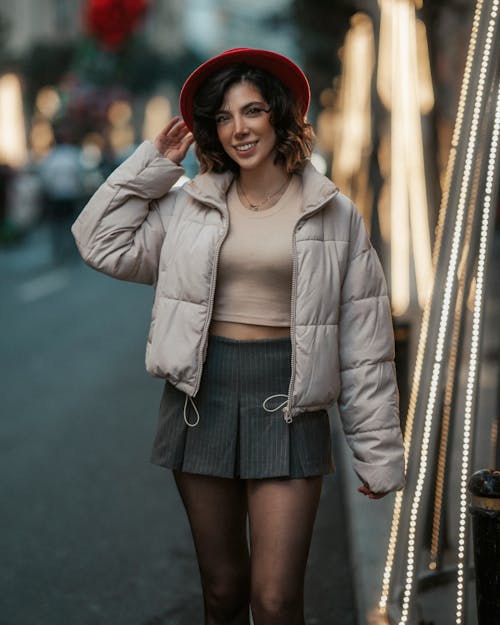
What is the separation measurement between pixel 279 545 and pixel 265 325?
23.6 inches

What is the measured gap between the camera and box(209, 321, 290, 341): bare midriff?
10.0 feet

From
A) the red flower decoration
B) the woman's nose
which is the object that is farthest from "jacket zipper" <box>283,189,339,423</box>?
the red flower decoration

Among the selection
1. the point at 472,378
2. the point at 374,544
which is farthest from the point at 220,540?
the point at 374,544

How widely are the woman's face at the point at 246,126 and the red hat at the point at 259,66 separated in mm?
68

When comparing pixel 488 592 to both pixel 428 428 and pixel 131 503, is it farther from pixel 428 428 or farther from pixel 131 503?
pixel 131 503

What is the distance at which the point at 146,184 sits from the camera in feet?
10.4

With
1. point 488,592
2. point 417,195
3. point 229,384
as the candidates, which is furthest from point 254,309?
point 417,195

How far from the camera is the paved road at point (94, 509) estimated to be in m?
4.63

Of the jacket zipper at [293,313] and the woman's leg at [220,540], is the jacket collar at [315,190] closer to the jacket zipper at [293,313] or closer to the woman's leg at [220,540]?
the jacket zipper at [293,313]

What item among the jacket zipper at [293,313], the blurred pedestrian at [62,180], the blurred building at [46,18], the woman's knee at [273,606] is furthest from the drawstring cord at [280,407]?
the blurred building at [46,18]

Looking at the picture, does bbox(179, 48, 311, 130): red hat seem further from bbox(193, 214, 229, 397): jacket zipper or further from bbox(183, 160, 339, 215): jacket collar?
bbox(193, 214, 229, 397): jacket zipper

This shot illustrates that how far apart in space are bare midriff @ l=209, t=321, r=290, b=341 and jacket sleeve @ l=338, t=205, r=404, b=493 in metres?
0.18

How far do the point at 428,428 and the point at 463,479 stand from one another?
0.25 meters

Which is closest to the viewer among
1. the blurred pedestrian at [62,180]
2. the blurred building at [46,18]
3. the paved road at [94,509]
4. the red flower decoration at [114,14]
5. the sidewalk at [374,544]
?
the sidewalk at [374,544]
